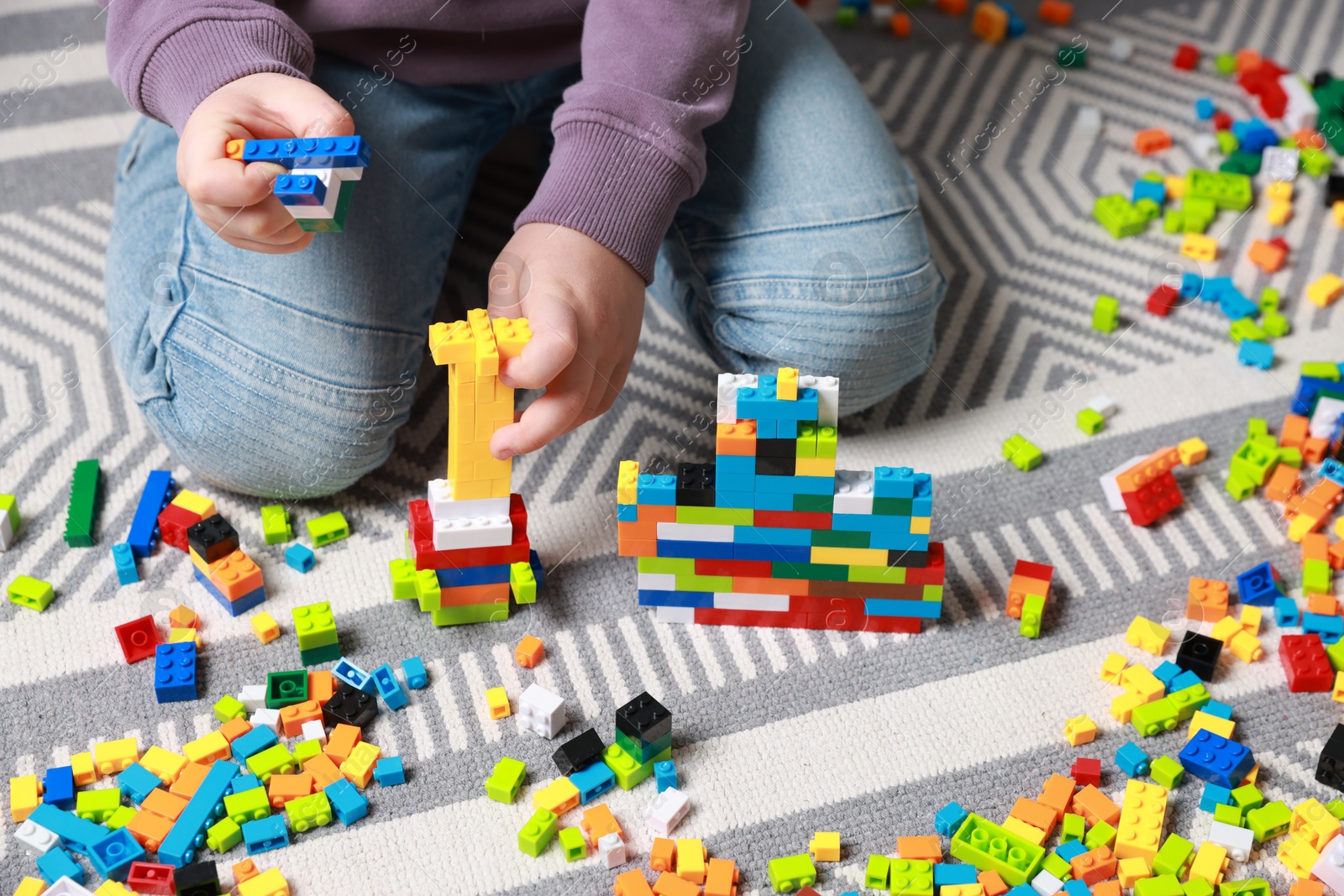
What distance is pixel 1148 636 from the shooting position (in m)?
0.97

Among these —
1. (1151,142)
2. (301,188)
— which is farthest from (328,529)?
(1151,142)

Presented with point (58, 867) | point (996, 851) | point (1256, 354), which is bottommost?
point (58, 867)

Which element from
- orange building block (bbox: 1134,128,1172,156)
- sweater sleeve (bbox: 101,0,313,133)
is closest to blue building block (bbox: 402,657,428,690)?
sweater sleeve (bbox: 101,0,313,133)

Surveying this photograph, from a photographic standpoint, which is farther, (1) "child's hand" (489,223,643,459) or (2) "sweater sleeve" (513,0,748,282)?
(2) "sweater sleeve" (513,0,748,282)

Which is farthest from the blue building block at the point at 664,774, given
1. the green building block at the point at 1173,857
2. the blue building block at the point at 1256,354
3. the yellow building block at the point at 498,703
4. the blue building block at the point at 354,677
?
the blue building block at the point at 1256,354

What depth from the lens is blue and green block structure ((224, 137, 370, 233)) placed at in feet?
2.57

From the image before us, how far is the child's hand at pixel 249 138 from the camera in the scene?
2.66 ft

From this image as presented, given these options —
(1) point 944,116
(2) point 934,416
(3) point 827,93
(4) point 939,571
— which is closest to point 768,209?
(3) point 827,93

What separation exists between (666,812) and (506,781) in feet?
0.38

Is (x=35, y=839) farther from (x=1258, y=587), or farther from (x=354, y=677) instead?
(x=1258, y=587)

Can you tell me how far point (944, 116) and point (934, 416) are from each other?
1.69 feet

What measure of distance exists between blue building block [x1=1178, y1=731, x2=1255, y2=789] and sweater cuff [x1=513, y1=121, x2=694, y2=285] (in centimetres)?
54

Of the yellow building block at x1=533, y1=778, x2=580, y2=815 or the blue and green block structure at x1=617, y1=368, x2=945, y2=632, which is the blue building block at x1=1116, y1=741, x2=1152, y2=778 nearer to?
the blue and green block structure at x1=617, y1=368, x2=945, y2=632

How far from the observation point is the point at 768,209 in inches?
43.7
